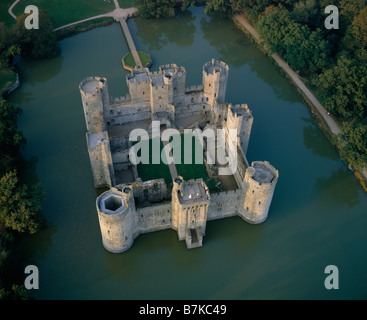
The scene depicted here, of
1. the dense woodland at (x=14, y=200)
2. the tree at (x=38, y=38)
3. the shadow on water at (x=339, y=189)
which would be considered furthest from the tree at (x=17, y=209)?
the shadow on water at (x=339, y=189)

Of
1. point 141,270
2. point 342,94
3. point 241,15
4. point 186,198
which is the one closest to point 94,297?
point 141,270

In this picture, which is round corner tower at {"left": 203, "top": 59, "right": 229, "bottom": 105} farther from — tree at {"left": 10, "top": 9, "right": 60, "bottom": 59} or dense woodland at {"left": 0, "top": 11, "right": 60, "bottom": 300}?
tree at {"left": 10, "top": 9, "right": 60, "bottom": 59}

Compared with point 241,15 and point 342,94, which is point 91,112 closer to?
point 342,94

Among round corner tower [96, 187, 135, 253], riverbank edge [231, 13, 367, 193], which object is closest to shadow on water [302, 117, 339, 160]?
riverbank edge [231, 13, 367, 193]

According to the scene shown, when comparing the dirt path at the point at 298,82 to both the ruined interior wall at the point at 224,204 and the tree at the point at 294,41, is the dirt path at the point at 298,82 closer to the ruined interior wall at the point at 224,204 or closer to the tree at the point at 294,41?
the tree at the point at 294,41

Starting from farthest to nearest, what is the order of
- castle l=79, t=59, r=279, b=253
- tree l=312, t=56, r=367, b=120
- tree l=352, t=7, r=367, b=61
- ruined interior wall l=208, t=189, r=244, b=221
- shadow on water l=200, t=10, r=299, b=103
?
shadow on water l=200, t=10, r=299, b=103
tree l=352, t=7, r=367, b=61
tree l=312, t=56, r=367, b=120
ruined interior wall l=208, t=189, r=244, b=221
castle l=79, t=59, r=279, b=253
